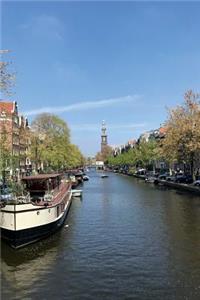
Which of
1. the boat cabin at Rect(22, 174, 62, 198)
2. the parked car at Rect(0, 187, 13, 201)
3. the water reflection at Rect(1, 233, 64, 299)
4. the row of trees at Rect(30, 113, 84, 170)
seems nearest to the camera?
the water reflection at Rect(1, 233, 64, 299)

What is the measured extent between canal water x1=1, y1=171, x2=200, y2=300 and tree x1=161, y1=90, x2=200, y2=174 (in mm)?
38130

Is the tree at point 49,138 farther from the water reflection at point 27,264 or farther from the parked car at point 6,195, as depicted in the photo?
the water reflection at point 27,264

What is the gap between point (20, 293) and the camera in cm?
2041

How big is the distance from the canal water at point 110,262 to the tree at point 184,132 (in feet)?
125

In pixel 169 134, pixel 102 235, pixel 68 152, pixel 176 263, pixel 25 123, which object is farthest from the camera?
pixel 25 123

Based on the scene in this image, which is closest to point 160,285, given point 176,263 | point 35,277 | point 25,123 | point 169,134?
point 176,263

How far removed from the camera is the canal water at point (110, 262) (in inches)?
808

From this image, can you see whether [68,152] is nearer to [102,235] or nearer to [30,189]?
[30,189]

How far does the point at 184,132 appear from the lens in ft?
266

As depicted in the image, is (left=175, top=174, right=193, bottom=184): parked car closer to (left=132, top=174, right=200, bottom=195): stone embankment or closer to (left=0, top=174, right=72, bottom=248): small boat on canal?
(left=132, top=174, right=200, bottom=195): stone embankment

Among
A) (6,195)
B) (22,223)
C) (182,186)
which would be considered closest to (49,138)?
(182,186)

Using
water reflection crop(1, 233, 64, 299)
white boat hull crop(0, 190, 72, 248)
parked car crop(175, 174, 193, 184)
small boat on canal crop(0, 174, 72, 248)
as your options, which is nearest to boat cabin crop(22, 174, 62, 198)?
small boat on canal crop(0, 174, 72, 248)

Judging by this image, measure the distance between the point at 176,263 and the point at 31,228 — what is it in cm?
1054

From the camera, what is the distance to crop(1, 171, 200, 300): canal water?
2053cm
